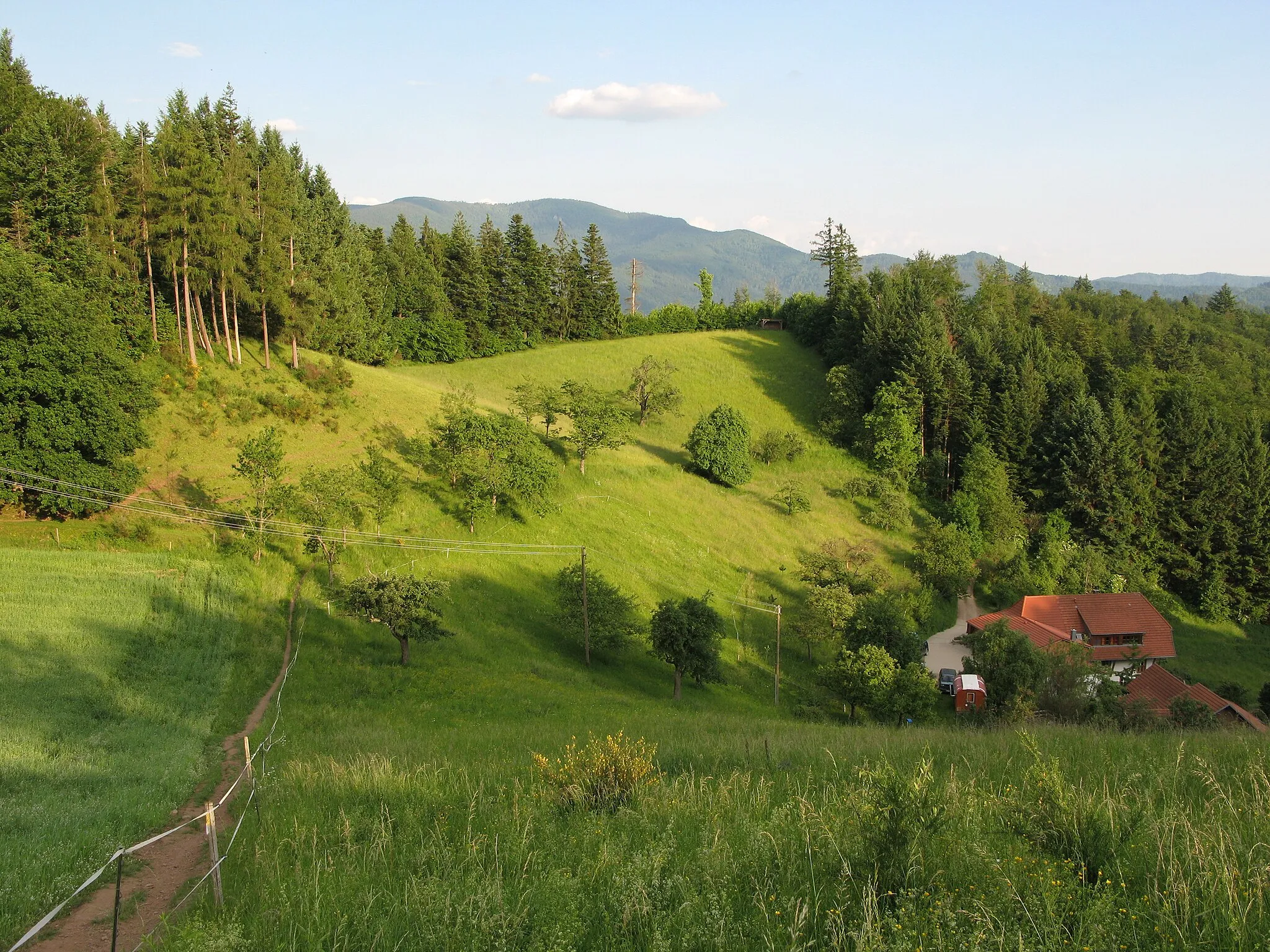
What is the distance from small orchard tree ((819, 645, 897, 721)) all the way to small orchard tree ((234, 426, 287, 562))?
79.8 ft

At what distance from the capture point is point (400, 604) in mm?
26812

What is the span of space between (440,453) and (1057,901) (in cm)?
3994

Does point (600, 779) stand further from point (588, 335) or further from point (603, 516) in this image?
point (588, 335)

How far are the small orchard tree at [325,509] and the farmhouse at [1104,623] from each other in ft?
120

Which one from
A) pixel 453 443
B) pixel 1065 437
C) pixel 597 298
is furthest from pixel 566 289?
pixel 1065 437

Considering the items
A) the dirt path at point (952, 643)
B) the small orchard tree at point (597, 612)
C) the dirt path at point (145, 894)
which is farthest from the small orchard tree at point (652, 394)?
the dirt path at point (145, 894)

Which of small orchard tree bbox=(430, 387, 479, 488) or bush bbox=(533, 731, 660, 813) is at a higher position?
small orchard tree bbox=(430, 387, 479, 488)

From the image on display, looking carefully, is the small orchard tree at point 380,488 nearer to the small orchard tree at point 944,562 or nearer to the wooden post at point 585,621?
the wooden post at point 585,621

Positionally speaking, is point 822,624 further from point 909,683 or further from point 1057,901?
point 1057,901

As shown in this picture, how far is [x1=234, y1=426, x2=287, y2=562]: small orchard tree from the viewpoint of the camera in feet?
105

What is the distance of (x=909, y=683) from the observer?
2791cm

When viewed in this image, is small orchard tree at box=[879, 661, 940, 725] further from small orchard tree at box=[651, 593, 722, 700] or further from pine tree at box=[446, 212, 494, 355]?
pine tree at box=[446, 212, 494, 355]

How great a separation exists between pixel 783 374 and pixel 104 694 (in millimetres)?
67768

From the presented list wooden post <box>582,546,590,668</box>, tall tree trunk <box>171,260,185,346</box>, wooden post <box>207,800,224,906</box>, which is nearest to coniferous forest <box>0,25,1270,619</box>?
tall tree trunk <box>171,260,185,346</box>
